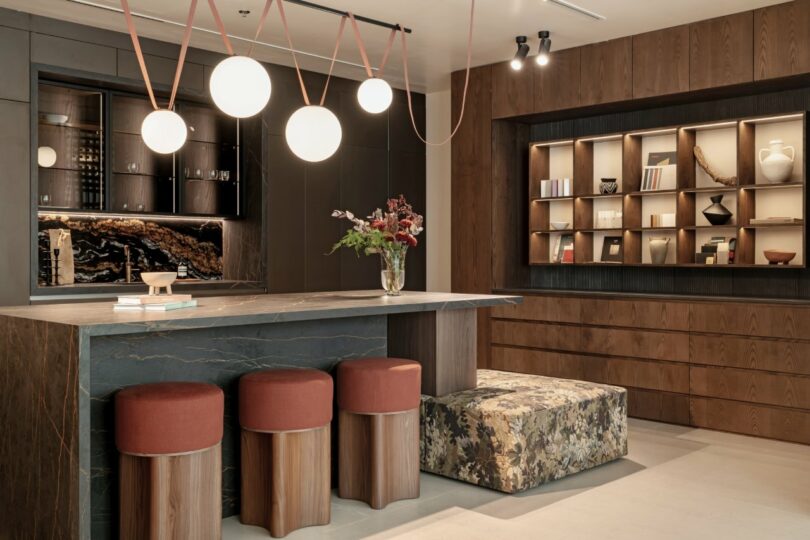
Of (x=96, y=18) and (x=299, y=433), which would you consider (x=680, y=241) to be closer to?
(x=299, y=433)

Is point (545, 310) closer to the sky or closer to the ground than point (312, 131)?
closer to the ground

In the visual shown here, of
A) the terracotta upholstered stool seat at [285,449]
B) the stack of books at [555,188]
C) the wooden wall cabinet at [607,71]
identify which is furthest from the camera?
the stack of books at [555,188]

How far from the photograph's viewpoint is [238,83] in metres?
3.38

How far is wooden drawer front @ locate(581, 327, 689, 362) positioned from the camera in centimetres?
554

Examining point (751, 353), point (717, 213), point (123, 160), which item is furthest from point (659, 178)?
point (123, 160)

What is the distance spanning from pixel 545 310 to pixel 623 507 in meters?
2.71

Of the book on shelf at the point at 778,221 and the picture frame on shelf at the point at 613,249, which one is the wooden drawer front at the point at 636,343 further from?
the book on shelf at the point at 778,221

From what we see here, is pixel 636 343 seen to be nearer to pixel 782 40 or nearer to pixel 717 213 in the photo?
pixel 717 213

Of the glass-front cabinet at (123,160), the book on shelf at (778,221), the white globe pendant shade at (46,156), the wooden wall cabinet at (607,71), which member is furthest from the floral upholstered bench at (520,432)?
the white globe pendant shade at (46,156)

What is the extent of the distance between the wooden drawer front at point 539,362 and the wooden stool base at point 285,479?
3110 mm

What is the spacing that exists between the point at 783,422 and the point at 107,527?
4.07 meters

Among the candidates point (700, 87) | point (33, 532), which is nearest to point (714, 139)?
point (700, 87)

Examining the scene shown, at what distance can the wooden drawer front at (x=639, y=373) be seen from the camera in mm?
5546

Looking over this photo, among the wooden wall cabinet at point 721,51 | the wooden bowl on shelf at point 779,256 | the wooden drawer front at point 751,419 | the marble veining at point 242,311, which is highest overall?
the wooden wall cabinet at point 721,51
